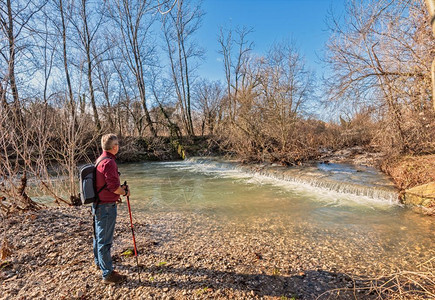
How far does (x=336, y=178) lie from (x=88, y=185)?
30.1 feet

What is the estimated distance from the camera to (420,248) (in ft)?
→ 13.9

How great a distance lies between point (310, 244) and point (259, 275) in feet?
5.46

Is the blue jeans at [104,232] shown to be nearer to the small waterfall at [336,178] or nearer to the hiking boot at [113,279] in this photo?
the hiking boot at [113,279]

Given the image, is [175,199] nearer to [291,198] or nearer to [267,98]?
[291,198]

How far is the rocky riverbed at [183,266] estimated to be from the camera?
2863 millimetres

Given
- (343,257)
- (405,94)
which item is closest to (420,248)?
(343,257)

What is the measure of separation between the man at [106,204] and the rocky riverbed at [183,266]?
10.3 inches

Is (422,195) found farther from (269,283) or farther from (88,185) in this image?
(88,185)

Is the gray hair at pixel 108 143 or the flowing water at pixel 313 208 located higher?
the gray hair at pixel 108 143

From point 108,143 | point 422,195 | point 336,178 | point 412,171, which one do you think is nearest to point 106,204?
point 108,143

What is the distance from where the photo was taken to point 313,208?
6684 mm

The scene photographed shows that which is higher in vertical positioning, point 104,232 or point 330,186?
point 104,232

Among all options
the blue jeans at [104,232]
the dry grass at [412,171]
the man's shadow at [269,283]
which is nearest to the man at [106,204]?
the blue jeans at [104,232]

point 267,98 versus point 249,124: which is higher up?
point 267,98
